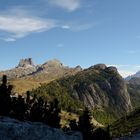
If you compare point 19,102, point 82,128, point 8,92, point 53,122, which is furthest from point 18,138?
point 82,128

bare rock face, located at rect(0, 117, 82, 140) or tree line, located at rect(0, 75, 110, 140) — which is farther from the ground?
tree line, located at rect(0, 75, 110, 140)

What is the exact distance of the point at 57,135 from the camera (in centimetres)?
4847

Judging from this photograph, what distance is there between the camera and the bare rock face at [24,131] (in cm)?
4031

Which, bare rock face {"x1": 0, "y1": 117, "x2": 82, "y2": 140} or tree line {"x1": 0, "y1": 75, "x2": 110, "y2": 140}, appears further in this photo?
tree line {"x1": 0, "y1": 75, "x2": 110, "y2": 140}

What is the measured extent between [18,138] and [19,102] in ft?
132

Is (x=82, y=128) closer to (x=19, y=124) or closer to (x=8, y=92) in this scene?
(x=8, y=92)

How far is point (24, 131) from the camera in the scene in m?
42.2

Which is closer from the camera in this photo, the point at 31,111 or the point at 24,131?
the point at 24,131

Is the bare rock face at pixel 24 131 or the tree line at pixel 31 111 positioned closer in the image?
the bare rock face at pixel 24 131

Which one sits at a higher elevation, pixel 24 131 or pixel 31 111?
pixel 31 111

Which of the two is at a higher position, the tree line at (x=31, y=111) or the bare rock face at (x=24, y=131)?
the tree line at (x=31, y=111)

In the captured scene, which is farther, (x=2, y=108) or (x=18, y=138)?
(x=2, y=108)

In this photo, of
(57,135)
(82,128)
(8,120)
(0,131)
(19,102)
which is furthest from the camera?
Result: (82,128)

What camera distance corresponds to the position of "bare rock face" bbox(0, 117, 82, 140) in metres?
40.3
